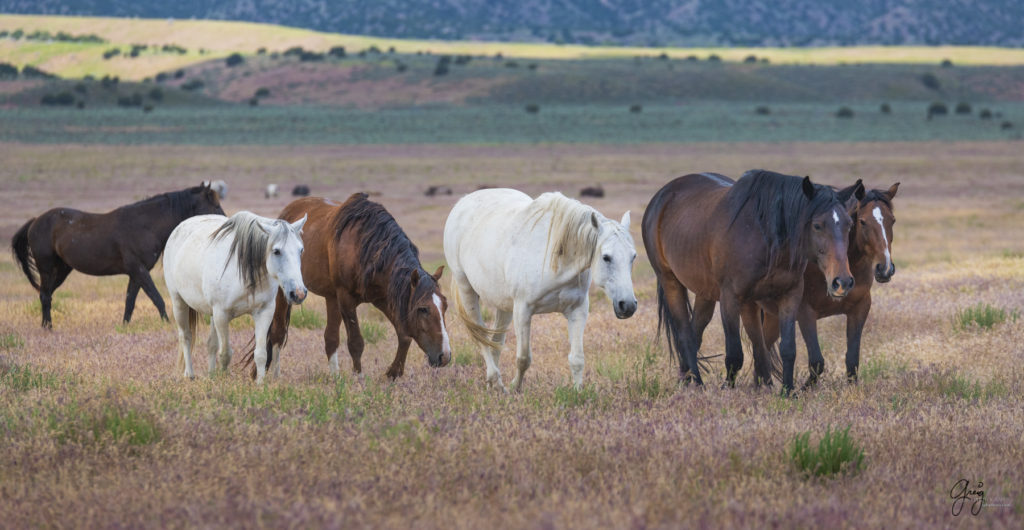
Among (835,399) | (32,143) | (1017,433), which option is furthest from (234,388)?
(32,143)

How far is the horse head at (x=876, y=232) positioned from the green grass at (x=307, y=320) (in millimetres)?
6591

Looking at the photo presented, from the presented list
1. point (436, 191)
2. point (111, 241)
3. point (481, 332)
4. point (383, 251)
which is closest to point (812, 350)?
point (481, 332)

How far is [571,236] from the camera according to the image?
810cm

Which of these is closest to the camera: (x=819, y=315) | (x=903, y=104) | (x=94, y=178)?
(x=819, y=315)

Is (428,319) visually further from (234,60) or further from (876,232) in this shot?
(234,60)

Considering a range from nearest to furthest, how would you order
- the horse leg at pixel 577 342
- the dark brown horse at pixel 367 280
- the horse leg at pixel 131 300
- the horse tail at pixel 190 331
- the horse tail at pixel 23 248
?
1. the horse leg at pixel 577 342
2. the dark brown horse at pixel 367 280
3. the horse tail at pixel 190 331
4. the horse leg at pixel 131 300
5. the horse tail at pixel 23 248

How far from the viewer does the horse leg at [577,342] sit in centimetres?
828

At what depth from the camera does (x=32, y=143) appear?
5194cm

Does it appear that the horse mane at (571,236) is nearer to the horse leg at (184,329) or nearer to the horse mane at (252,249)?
the horse mane at (252,249)

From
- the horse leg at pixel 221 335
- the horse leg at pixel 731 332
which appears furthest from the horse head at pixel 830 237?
the horse leg at pixel 221 335

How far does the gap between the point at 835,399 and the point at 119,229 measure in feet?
29.7

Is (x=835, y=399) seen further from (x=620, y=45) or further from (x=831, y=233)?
(x=620, y=45)

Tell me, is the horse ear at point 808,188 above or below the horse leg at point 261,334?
above

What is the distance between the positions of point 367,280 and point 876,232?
408cm
